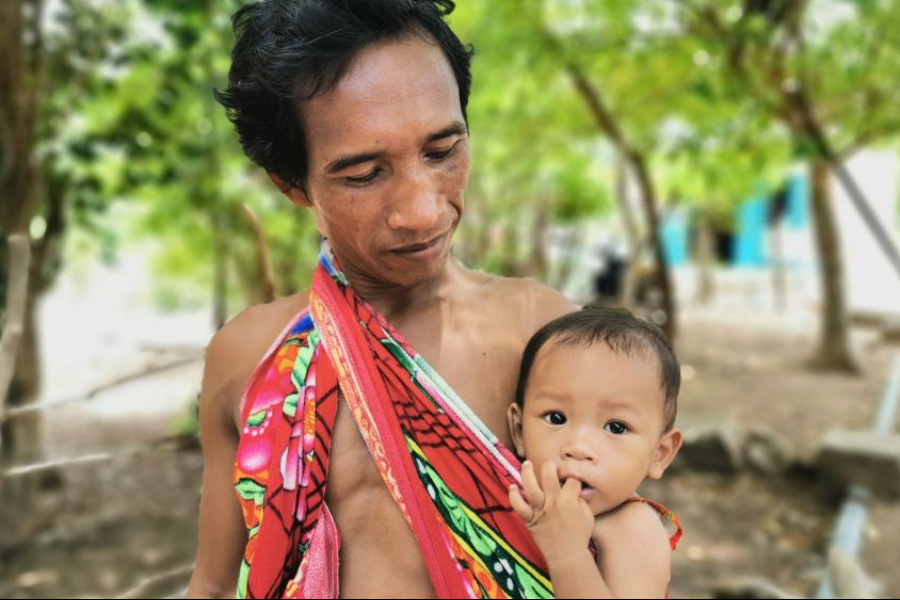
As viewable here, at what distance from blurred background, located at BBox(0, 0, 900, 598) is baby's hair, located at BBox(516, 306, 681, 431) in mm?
884

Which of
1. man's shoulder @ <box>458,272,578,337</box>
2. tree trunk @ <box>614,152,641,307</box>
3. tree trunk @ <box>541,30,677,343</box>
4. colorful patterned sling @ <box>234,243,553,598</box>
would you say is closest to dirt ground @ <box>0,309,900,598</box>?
tree trunk @ <box>541,30,677,343</box>

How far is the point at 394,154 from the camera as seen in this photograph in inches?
54.6

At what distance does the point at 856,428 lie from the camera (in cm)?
805

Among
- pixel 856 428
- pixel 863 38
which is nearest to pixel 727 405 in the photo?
pixel 856 428

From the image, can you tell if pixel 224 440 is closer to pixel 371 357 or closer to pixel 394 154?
pixel 371 357

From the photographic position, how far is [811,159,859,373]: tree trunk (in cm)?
980

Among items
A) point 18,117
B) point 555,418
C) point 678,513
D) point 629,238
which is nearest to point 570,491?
point 555,418

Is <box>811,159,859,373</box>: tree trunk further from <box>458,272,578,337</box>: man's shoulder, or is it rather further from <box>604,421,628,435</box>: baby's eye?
<box>604,421,628,435</box>: baby's eye

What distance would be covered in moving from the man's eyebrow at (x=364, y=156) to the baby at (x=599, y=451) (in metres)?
0.38

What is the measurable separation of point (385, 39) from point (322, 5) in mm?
118

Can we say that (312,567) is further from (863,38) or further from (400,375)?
(863,38)

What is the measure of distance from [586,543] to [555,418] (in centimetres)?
21

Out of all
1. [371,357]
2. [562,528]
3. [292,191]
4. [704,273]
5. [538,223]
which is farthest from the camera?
[704,273]

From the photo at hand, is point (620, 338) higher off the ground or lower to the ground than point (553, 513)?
higher
